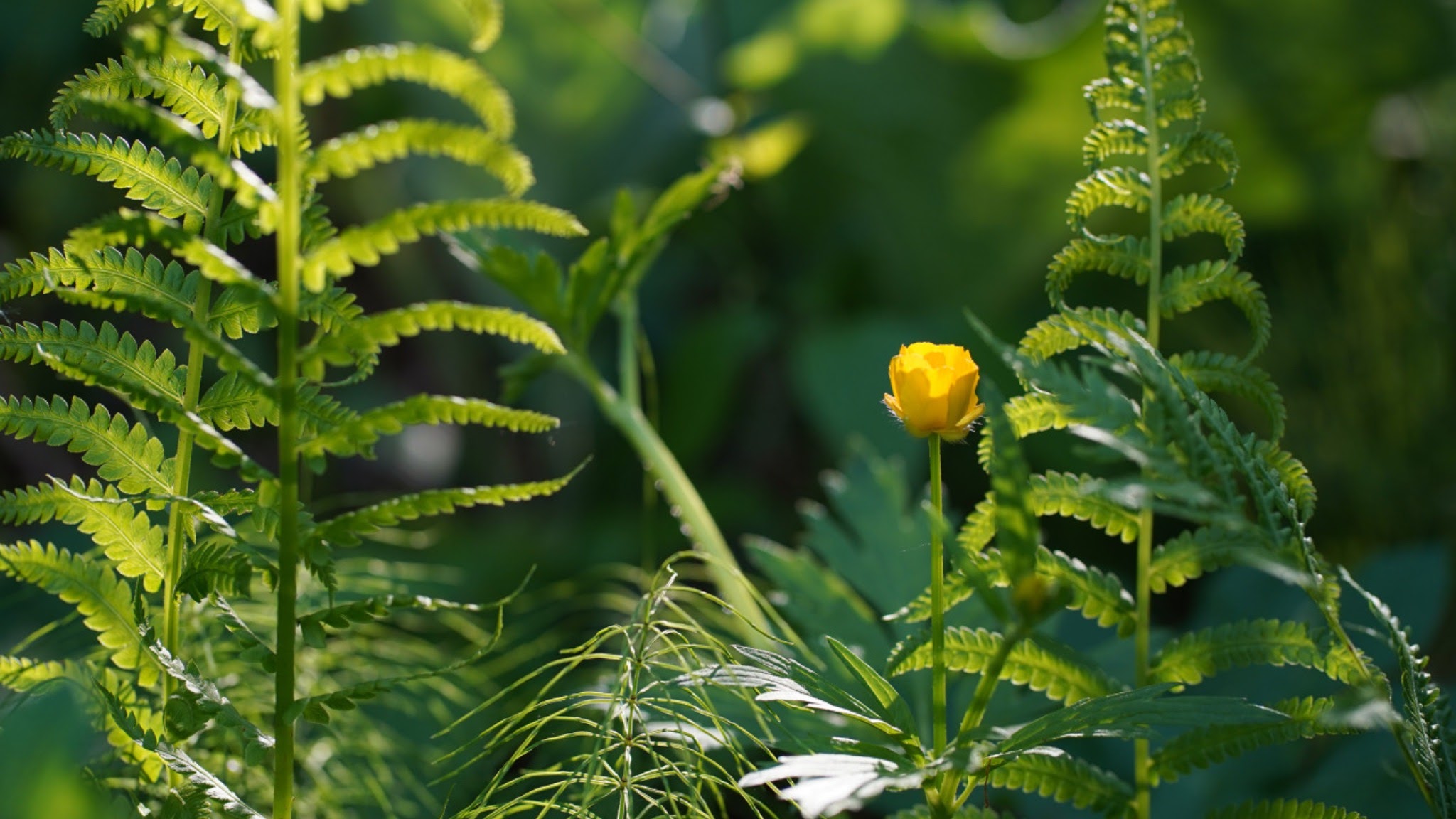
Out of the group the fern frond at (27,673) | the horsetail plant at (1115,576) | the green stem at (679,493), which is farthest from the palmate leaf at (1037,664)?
the fern frond at (27,673)

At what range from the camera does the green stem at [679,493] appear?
415 millimetres

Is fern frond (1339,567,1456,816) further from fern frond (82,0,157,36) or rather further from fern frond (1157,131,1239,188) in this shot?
fern frond (82,0,157,36)

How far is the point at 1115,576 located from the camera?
1.00ft

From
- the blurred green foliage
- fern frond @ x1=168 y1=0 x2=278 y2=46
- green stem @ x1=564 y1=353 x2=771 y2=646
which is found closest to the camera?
fern frond @ x1=168 y1=0 x2=278 y2=46

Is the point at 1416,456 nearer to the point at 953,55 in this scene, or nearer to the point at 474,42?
the point at 953,55

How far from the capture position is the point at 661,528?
105cm

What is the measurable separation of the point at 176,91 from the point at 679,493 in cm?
22

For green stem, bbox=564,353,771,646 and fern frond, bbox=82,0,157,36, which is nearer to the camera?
fern frond, bbox=82,0,157,36

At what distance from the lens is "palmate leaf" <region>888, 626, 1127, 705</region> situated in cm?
30

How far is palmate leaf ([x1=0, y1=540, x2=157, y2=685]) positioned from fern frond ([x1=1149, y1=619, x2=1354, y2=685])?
269mm

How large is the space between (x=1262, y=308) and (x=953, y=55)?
0.93m

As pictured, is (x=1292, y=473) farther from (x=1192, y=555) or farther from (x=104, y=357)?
(x=104, y=357)

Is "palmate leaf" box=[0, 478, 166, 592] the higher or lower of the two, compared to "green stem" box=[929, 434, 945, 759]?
higher

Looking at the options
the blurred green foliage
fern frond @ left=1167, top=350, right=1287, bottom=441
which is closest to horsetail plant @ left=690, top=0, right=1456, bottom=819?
fern frond @ left=1167, top=350, right=1287, bottom=441
